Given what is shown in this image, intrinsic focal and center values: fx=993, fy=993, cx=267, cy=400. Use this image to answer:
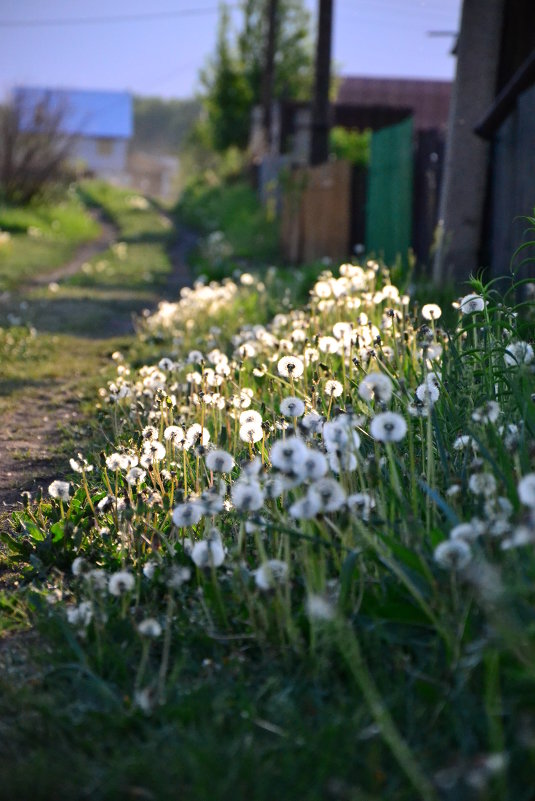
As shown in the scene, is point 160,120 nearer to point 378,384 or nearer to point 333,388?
point 333,388

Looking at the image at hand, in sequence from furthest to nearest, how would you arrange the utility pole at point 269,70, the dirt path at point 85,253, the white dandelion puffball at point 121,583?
the utility pole at point 269,70, the dirt path at point 85,253, the white dandelion puffball at point 121,583

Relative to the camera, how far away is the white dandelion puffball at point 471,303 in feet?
11.3

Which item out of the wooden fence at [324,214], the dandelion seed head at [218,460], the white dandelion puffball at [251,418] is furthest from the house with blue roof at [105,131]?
the dandelion seed head at [218,460]

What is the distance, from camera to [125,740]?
2.15m

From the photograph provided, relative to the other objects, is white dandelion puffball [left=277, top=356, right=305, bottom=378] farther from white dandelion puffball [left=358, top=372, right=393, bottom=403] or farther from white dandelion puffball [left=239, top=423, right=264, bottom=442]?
white dandelion puffball [left=358, top=372, right=393, bottom=403]

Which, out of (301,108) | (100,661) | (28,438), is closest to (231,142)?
(301,108)

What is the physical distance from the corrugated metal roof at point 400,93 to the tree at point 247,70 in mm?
3656

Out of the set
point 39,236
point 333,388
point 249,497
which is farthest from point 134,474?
point 39,236

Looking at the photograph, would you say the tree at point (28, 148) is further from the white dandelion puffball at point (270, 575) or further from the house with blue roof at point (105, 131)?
the house with blue roof at point (105, 131)

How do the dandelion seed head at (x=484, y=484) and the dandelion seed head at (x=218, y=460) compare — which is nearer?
the dandelion seed head at (x=484, y=484)

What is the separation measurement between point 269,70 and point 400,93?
13945 millimetres

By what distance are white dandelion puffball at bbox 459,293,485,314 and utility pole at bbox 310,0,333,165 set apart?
12531 mm

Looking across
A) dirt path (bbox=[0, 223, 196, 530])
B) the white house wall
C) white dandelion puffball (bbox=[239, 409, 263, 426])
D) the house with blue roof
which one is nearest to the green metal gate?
dirt path (bbox=[0, 223, 196, 530])

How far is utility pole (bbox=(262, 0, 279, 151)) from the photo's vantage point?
26.8 meters
